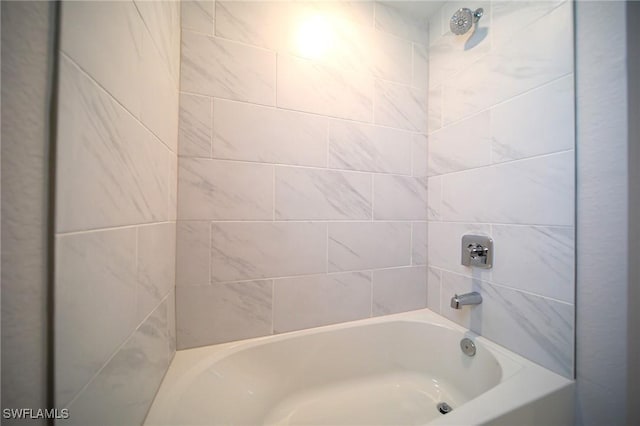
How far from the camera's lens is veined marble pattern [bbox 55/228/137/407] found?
31 cm

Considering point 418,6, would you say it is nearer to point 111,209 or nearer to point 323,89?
point 323,89

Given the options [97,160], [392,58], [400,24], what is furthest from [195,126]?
[400,24]

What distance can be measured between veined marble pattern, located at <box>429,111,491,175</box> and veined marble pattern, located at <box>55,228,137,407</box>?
1235 millimetres

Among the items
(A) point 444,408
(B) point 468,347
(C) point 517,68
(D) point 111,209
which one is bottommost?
(A) point 444,408

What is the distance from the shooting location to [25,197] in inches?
11.1

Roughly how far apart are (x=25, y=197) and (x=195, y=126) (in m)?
0.64

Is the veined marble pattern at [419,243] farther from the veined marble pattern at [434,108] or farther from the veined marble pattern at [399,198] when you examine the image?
the veined marble pattern at [434,108]

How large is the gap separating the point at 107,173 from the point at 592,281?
1247 millimetres

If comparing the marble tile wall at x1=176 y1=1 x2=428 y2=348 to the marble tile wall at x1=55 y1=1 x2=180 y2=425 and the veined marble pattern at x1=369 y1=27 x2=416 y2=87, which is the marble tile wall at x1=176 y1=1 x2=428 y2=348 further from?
the marble tile wall at x1=55 y1=1 x2=180 y2=425

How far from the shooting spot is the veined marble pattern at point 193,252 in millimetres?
824

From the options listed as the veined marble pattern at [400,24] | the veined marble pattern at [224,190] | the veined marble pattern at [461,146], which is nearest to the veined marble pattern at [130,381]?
the veined marble pattern at [224,190]

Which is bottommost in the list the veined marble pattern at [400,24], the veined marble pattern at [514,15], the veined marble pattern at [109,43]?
the veined marble pattern at [109,43]

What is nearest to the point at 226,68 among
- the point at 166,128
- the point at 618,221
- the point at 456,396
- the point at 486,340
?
the point at 166,128

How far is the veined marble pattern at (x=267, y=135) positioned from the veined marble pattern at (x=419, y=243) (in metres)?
0.61
